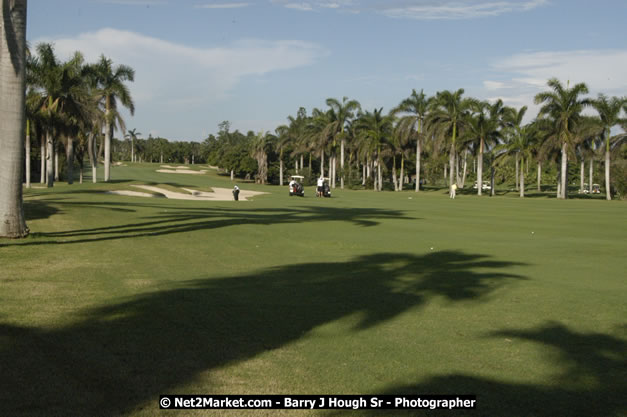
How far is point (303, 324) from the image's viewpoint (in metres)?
8.14

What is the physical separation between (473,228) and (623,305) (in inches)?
627

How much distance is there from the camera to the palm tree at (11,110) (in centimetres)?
1540

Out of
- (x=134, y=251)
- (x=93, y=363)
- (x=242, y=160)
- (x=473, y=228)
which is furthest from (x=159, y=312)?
(x=242, y=160)

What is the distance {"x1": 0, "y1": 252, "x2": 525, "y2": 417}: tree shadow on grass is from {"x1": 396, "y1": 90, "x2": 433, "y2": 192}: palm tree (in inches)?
2964

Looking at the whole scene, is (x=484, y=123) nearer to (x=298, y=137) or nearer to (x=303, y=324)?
(x=298, y=137)

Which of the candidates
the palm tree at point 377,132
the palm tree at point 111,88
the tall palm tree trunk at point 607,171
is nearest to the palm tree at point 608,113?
the tall palm tree trunk at point 607,171

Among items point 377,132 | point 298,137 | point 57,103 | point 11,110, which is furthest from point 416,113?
point 11,110

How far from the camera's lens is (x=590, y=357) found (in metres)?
6.99

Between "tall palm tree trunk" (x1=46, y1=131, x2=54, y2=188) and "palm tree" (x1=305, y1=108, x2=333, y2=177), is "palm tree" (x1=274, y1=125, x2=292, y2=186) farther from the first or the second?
"tall palm tree trunk" (x1=46, y1=131, x2=54, y2=188)

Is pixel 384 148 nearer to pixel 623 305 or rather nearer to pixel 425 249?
pixel 425 249

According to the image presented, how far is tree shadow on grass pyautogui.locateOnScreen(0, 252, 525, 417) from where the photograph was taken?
538 centimetres

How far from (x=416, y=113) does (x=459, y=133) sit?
342 inches

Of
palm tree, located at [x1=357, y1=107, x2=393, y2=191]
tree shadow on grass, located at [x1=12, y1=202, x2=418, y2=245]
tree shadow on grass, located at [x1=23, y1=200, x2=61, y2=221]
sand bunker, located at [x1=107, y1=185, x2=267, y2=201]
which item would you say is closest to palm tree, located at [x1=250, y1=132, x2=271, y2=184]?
palm tree, located at [x1=357, y1=107, x2=393, y2=191]

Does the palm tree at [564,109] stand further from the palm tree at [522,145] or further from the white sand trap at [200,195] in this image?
the white sand trap at [200,195]
